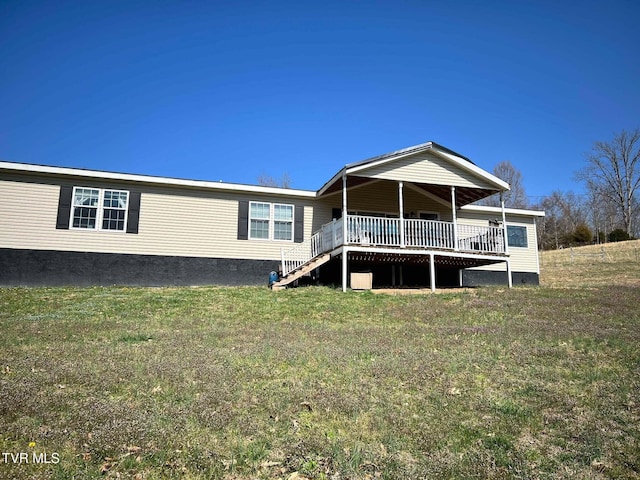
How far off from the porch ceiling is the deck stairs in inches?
105

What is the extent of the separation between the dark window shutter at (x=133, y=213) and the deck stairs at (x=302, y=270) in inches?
198

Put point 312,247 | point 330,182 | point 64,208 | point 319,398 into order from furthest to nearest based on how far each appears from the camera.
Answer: point 312,247, point 330,182, point 64,208, point 319,398

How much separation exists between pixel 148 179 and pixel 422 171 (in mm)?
9264

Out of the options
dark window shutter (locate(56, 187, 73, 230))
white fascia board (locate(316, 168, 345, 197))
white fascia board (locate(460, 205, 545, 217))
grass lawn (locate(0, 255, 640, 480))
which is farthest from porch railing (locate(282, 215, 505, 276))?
dark window shutter (locate(56, 187, 73, 230))

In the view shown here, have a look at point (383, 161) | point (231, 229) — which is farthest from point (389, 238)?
point (231, 229)

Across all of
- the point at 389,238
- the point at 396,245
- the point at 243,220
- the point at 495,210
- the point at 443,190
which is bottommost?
the point at 396,245

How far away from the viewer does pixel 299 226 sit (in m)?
16.6

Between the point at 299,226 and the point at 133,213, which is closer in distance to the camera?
the point at 133,213

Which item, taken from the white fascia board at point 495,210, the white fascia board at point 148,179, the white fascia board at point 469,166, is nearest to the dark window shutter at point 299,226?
the white fascia board at point 148,179

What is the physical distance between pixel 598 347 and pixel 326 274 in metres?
10.3

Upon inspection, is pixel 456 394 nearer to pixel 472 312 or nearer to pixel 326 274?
pixel 472 312

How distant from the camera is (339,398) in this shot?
4.85 meters

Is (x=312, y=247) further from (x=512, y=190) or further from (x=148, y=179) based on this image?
(x=512, y=190)

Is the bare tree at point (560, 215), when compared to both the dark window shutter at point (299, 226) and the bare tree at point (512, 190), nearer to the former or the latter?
the bare tree at point (512, 190)
